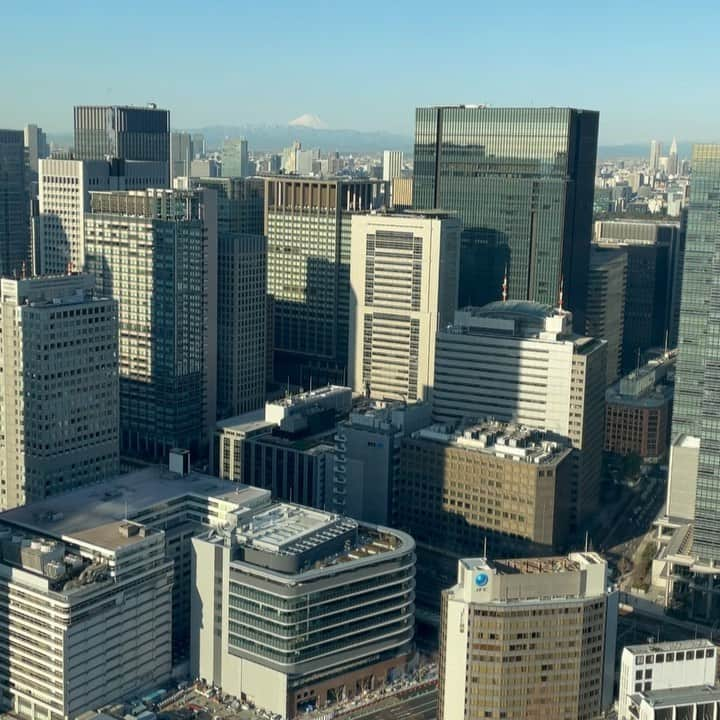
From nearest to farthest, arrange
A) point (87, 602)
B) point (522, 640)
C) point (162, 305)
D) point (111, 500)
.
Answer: point (522, 640) < point (87, 602) < point (111, 500) < point (162, 305)

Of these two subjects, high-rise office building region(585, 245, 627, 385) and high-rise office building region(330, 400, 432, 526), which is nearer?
high-rise office building region(330, 400, 432, 526)

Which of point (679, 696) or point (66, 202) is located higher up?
point (66, 202)

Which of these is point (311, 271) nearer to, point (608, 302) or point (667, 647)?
point (608, 302)

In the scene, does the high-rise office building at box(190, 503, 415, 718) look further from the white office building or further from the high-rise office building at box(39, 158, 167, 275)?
the high-rise office building at box(39, 158, 167, 275)

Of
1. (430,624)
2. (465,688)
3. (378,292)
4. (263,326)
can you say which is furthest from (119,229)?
(465,688)

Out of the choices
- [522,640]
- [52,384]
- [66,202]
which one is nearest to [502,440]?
[522,640]

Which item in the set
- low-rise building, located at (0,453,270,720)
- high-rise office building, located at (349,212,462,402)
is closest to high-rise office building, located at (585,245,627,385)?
high-rise office building, located at (349,212,462,402)
